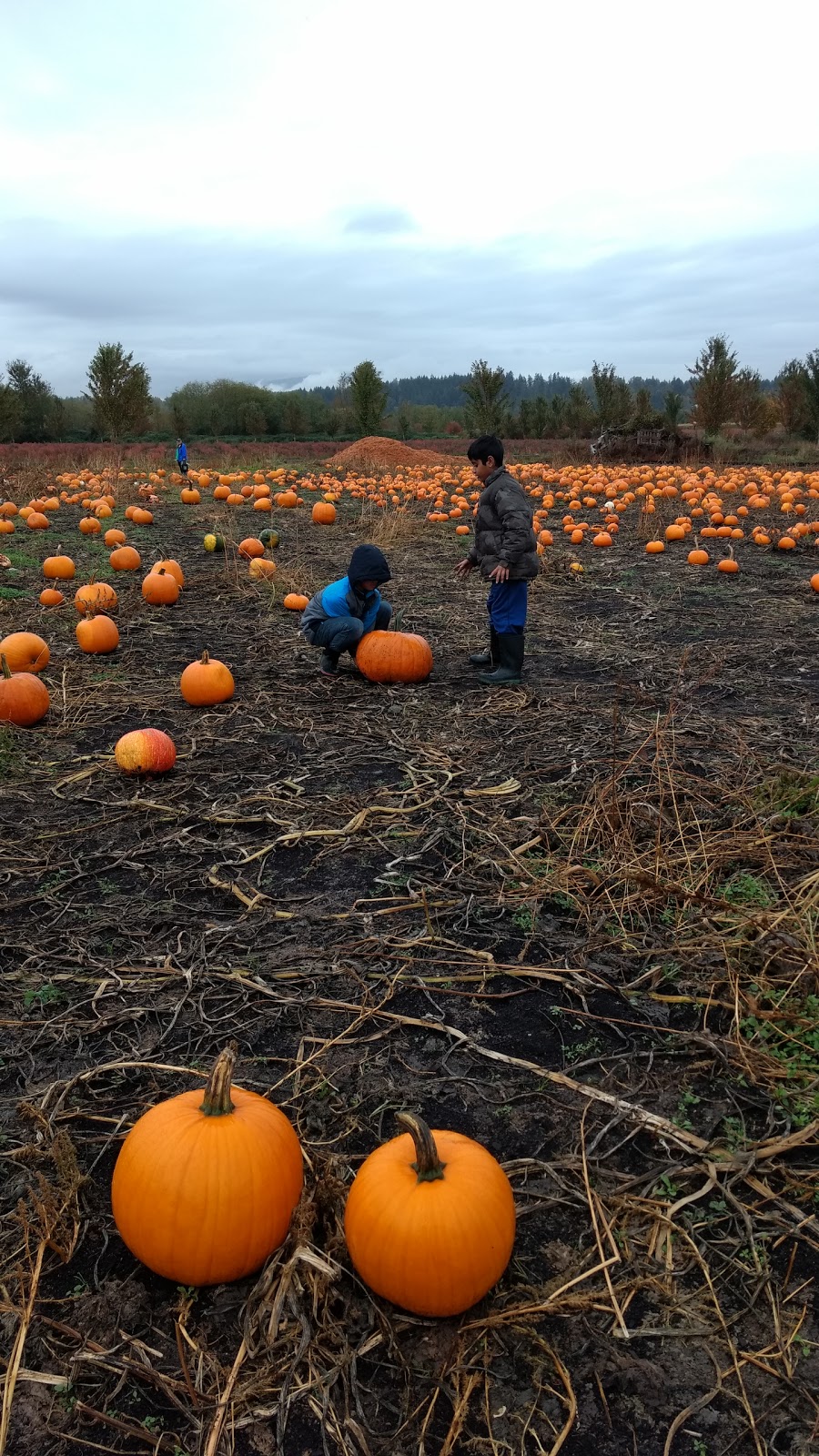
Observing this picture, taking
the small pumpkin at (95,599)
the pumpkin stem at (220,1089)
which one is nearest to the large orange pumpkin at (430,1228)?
the pumpkin stem at (220,1089)

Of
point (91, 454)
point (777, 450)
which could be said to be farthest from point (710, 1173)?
point (777, 450)

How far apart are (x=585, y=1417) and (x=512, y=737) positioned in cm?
376

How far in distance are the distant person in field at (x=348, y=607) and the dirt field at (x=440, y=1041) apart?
637 millimetres

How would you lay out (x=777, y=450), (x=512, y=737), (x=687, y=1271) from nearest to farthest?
(x=687, y=1271) → (x=512, y=737) → (x=777, y=450)

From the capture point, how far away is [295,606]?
8531 millimetres

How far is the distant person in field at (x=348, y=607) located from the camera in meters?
5.93

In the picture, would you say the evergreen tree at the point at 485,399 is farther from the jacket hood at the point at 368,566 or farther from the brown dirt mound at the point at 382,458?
the jacket hood at the point at 368,566

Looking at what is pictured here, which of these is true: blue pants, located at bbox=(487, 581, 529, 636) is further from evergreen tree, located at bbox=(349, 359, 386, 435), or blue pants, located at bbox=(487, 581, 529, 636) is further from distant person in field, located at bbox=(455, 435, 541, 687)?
evergreen tree, located at bbox=(349, 359, 386, 435)

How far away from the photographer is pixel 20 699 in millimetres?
5293

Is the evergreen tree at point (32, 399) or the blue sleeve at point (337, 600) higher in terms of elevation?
the evergreen tree at point (32, 399)

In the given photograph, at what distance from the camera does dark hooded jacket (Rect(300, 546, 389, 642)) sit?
233 inches

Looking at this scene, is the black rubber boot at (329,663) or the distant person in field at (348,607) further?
the black rubber boot at (329,663)

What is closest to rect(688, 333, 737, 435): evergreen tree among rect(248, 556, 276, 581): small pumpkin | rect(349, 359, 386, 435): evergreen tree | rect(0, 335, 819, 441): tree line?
rect(0, 335, 819, 441): tree line

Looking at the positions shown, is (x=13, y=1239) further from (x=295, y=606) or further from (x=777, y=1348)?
(x=295, y=606)
